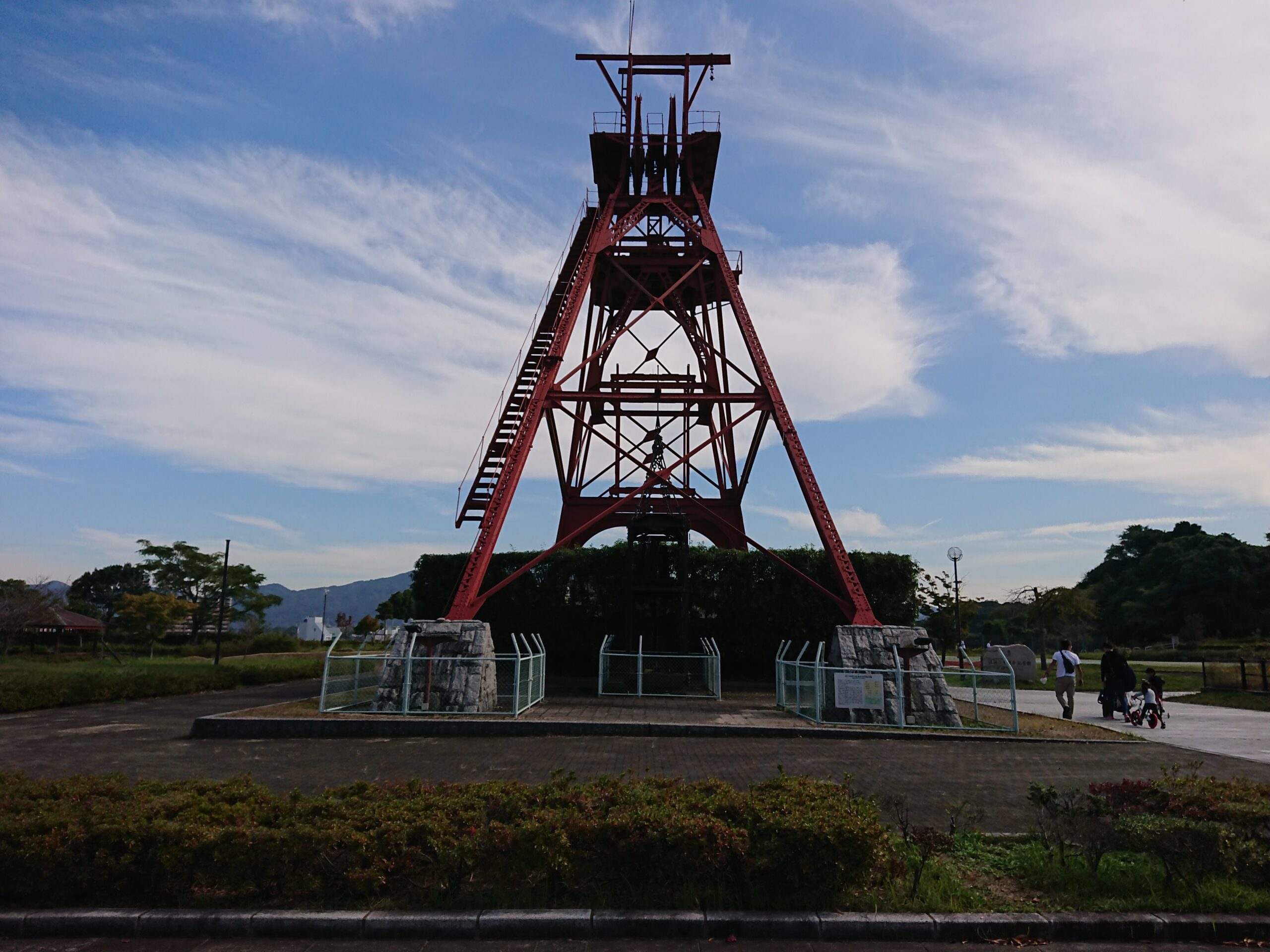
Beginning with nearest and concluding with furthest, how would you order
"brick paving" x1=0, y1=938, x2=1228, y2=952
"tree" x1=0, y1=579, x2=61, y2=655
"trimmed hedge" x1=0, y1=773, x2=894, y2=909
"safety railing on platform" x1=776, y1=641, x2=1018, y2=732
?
"brick paving" x1=0, y1=938, x2=1228, y2=952 → "trimmed hedge" x1=0, y1=773, x2=894, y2=909 → "safety railing on platform" x1=776, y1=641, x2=1018, y2=732 → "tree" x1=0, y1=579, x2=61, y2=655

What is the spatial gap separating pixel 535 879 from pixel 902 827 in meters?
2.66

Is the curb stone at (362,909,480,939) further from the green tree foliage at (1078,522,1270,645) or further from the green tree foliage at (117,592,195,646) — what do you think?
the green tree foliage at (1078,522,1270,645)

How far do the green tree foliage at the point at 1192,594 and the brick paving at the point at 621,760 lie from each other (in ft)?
171

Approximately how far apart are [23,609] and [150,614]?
930cm

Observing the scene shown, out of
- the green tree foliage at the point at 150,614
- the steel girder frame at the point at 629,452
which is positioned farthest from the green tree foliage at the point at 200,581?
the steel girder frame at the point at 629,452

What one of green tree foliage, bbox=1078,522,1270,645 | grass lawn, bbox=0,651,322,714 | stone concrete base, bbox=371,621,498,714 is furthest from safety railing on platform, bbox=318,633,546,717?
green tree foliage, bbox=1078,522,1270,645

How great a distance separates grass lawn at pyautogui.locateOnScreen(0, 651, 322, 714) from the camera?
16.4m

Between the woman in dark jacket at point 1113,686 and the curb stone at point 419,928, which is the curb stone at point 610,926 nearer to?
the curb stone at point 419,928

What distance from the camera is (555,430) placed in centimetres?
2330

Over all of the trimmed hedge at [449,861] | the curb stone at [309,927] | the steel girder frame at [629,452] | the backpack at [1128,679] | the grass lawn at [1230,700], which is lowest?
the grass lawn at [1230,700]

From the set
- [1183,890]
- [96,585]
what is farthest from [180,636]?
[1183,890]

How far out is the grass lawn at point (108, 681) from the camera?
53.9 feet

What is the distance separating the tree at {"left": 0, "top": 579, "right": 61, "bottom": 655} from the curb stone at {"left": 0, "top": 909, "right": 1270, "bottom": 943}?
119 ft

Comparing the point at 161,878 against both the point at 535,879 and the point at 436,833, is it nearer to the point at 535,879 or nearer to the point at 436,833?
the point at 436,833
